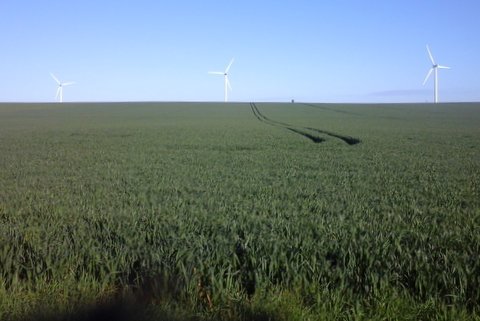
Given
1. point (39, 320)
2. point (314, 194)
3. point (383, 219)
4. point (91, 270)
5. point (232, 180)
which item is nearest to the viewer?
point (39, 320)

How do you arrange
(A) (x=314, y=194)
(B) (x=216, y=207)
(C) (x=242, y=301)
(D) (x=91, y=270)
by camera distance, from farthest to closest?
(A) (x=314, y=194), (B) (x=216, y=207), (D) (x=91, y=270), (C) (x=242, y=301)

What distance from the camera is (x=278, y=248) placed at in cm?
601

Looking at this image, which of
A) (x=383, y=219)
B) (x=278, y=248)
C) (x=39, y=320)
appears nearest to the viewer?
(x=39, y=320)

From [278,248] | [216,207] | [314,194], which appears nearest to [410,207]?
[314,194]

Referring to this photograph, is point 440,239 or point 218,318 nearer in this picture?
point 218,318

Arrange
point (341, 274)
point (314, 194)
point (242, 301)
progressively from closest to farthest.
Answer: point (242, 301) < point (341, 274) < point (314, 194)

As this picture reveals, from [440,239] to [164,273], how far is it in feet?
13.9

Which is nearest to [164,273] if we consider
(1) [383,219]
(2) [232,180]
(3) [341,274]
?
(3) [341,274]

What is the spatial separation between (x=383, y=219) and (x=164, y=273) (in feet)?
15.1

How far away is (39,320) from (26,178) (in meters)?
10.5

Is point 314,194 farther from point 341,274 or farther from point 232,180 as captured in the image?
point 341,274

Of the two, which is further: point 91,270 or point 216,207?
point 216,207

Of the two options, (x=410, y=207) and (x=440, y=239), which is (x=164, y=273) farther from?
(x=410, y=207)

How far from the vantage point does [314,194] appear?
36.9 ft
